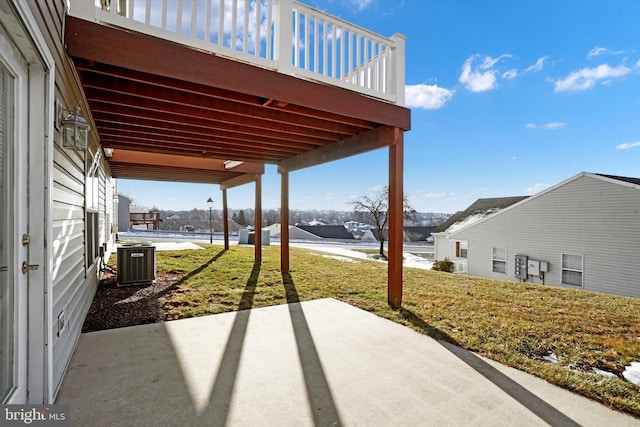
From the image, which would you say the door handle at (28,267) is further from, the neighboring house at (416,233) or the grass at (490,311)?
the neighboring house at (416,233)

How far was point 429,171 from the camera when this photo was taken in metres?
33.5

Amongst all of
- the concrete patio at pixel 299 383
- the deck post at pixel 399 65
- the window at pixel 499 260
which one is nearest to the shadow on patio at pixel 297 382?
the concrete patio at pixel 299 383

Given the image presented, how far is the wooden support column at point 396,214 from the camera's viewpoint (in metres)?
4.30

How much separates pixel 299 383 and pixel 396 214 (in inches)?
104

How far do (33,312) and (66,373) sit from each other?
102 cm

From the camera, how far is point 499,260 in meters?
13.3

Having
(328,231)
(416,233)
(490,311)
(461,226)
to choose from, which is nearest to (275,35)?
(490,311)

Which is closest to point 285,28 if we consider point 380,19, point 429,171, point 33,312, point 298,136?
point 298,136

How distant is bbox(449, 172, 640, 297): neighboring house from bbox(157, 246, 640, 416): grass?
18.1 ft

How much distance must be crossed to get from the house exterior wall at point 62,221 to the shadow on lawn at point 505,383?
9.92 feet

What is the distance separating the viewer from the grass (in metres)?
2.69

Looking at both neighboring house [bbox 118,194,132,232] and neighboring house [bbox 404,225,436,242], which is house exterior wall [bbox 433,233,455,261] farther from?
neighboring house [bbox 118,194,132,232]

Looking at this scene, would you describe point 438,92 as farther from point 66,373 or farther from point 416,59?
point 66,373

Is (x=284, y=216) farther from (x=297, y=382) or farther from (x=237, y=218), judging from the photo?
(x=237, y=218)
